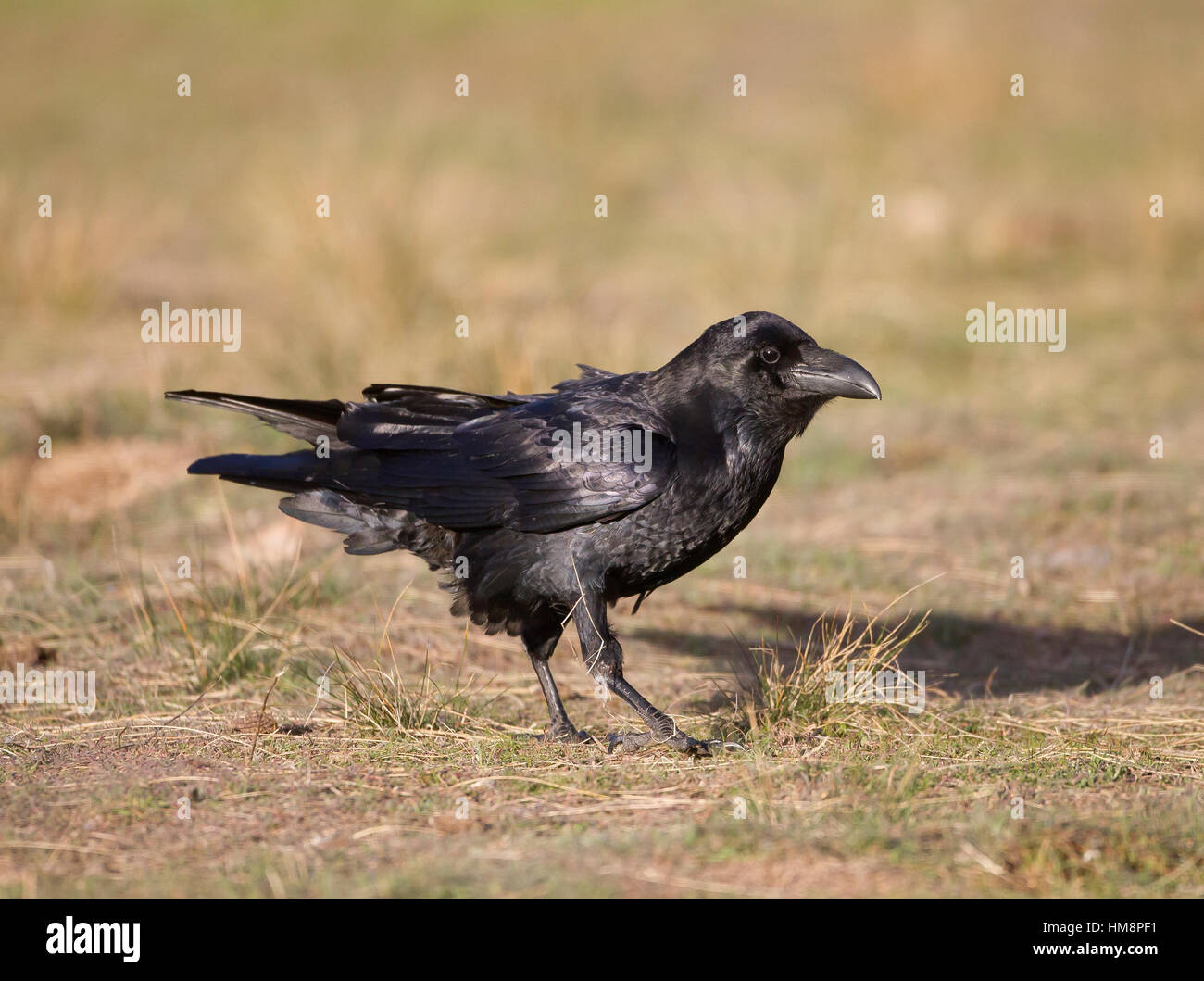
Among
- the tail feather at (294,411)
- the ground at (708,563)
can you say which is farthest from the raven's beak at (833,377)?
the tail feather at (294,411)

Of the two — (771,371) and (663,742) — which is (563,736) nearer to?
(663,742)

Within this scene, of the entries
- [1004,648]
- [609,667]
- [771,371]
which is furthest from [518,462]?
[1004,648]

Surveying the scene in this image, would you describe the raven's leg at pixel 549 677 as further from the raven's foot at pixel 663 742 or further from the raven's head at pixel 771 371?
the raven's head at pixel 771 371

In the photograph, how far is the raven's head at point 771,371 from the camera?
4293mm

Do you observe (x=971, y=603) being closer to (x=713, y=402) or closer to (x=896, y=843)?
(x=713, y=402)

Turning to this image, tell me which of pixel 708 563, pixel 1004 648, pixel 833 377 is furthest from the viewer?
pixel 708 563

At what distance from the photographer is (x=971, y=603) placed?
597 cm

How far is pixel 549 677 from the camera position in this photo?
14.9 feet

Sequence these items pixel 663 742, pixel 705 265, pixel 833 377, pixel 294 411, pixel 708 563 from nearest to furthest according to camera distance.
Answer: pixel 663 742 → pixel 833 377 → pixel 294 411 → pixel 708 563 → pixel 705 265

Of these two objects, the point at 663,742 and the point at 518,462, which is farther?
the point at 518,462

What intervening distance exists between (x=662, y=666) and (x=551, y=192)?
8574mm

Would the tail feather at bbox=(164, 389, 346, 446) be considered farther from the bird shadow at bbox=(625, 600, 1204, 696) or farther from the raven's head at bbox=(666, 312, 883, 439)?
the bird shadow at bbox=(625, 600, 1204, 696)

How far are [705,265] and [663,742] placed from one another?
22.5 feet
